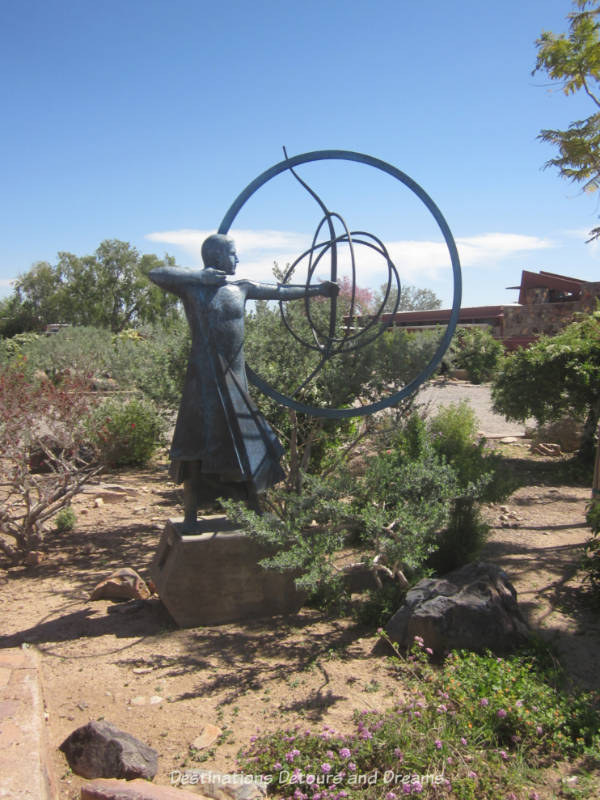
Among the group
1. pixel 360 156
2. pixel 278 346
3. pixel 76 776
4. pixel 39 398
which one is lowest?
pixel 76 776

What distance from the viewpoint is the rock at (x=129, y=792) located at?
2359mm

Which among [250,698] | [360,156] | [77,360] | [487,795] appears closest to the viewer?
[487,795]

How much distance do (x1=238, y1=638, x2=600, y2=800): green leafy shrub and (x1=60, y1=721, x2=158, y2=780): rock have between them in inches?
16.8

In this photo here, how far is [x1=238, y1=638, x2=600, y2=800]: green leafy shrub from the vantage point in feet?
8.57

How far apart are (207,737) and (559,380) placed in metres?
7.68

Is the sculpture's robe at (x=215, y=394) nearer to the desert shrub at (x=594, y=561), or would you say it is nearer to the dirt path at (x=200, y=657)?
the dirt path at (x=200, y=657)

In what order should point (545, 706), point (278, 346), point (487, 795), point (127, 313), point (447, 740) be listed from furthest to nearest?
point (127, 313), point (278, 346), point (545, 706), point (447, 740), point (487, 795)

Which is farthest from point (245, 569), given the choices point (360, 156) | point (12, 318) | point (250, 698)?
point (12, 318)

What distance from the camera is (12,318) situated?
34.7 m

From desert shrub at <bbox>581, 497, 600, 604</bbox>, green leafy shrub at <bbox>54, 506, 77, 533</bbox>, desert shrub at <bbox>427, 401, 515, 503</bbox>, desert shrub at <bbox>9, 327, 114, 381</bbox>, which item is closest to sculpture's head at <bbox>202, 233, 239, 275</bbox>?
desert shrub at <bbox>427, 401, 515, 503</bbox>

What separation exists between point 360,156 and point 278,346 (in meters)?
2.01

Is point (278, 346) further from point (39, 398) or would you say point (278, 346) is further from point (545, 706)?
point (545, 706)

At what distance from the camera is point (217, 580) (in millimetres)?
4273

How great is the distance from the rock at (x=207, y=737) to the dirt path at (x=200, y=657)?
3cm
